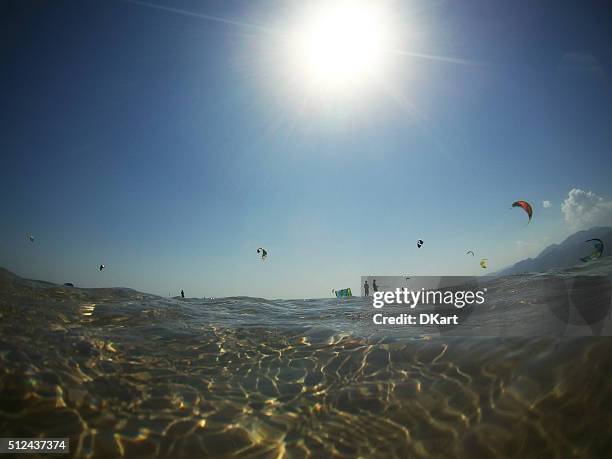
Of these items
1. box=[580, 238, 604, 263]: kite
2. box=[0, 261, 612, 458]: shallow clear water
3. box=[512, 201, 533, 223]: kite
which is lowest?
box=[0, 261, 612, 458]: shallow clear water

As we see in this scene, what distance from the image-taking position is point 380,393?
319 centimetres

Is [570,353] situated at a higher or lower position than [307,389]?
higher

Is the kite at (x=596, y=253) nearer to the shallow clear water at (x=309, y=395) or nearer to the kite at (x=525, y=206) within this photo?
the kite at (x=525, y=206)

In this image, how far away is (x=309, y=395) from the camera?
10.7ft

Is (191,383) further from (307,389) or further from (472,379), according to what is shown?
(472,379)

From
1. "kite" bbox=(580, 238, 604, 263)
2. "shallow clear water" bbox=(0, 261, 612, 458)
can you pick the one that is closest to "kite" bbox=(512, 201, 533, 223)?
"kite" bbox=(580, 238, 604, 263)

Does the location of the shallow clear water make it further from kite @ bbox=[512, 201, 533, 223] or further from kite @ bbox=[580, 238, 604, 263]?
kite @ bbox=[512, 201, 533, 223]

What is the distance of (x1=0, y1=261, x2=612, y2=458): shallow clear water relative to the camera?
2.50 m

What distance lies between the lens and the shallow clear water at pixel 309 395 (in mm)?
2496

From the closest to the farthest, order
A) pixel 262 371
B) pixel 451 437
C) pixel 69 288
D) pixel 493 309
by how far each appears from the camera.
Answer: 1. pixel 451 437
2. pixel 262 371
3. pixel 493 309
4. pixel 69 288

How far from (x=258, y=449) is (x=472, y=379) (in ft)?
7.51

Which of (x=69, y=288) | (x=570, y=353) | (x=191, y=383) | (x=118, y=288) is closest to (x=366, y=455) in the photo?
(x=191, y=383)

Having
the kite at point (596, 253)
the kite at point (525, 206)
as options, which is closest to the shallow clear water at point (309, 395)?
the kite at point (596, 253)

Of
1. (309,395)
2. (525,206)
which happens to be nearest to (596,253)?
(525,206)
